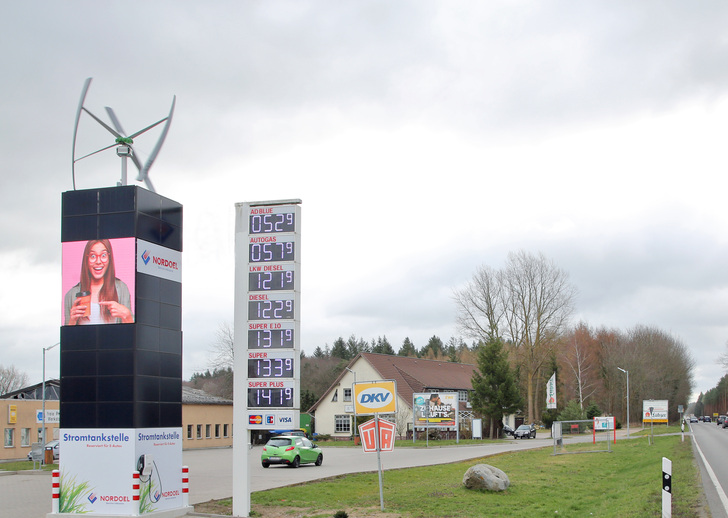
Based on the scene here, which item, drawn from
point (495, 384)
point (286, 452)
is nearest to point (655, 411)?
point (495, 384)

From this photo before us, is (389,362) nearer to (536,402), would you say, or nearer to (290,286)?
(536,402)

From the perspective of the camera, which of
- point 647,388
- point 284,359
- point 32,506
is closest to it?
point 284,359

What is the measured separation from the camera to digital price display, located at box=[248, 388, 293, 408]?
53.2 feet

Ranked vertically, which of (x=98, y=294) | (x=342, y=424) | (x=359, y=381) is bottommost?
(x=342, y=424)

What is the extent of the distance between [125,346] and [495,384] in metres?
52.4

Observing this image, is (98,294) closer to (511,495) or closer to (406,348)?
(511,495)

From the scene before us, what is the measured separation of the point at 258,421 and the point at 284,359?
4.89 ft

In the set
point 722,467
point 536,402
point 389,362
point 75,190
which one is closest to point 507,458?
point 722,467

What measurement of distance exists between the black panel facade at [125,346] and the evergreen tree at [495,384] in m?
50.1

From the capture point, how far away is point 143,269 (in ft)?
52.9

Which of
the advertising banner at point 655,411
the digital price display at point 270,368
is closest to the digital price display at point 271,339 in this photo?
the digital price display at point 270,368

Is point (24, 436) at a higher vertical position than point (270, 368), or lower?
lower

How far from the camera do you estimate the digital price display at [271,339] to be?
53.9 feet

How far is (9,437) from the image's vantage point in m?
47.2
